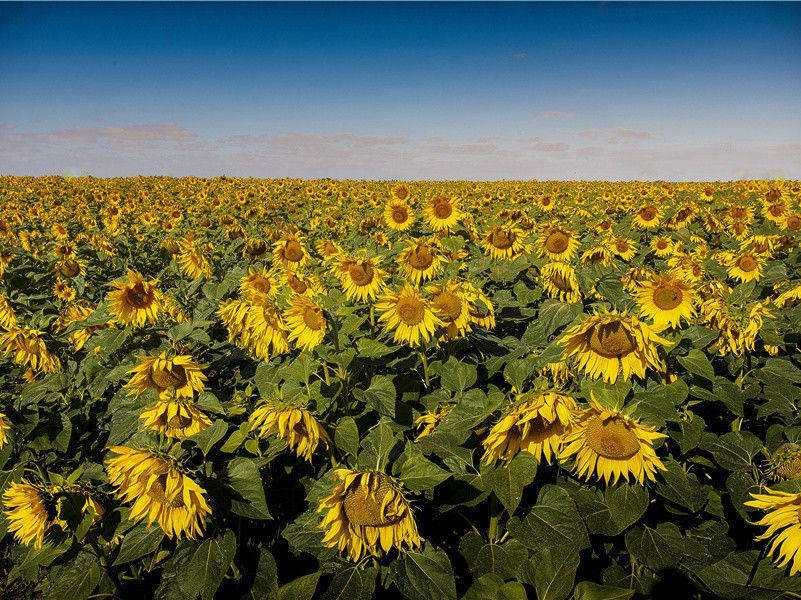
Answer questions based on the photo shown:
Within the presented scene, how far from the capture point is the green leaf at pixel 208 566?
1.93 m

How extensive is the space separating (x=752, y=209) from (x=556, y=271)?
939 centimetres

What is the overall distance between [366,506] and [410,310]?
4.79 feet

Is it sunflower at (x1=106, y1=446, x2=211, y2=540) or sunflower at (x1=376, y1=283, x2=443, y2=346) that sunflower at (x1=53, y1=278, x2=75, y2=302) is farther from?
sunflower at (x1=376, y1=283, x2=443, y2=346)

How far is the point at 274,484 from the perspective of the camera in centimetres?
291

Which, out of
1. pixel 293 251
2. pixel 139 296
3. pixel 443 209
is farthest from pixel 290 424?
pixel 443 209

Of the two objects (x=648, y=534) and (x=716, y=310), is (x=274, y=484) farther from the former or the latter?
(x=716, y=310)

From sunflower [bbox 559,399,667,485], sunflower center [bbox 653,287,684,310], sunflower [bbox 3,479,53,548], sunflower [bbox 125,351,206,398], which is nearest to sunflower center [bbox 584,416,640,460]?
sunflower [bbox 559,399,667,485]

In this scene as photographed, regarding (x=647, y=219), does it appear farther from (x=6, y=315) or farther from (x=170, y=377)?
(x=6, y=315)

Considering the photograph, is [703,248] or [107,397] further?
[703,248]

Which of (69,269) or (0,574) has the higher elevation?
(69,269)

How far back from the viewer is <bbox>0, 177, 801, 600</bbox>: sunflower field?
6.49ft

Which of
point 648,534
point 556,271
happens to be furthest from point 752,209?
point 648,534

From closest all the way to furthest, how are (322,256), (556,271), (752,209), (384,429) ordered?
(384,429)
(556,271)
(322,256)
(752,209)

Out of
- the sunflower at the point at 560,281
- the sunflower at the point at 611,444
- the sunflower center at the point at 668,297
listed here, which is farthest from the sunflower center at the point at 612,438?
the sunflower at the point at 560,281
